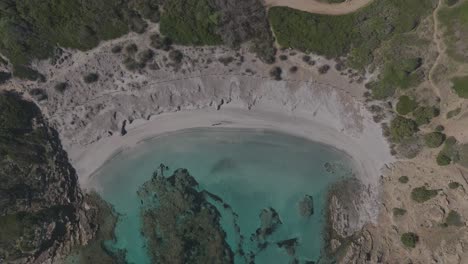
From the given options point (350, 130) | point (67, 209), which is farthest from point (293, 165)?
point (67, 209)

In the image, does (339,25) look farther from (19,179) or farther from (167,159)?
(19,179)

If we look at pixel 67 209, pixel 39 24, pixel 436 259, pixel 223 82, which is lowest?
pixel 436 259

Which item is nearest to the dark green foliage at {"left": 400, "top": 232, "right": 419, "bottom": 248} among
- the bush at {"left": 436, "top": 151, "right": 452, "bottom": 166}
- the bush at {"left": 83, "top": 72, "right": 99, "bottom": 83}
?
the bush at {"left": 436, "top": 151, "right": 452, "bottom": 166}

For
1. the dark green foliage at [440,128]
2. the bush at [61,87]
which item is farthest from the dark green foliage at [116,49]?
the dark green foliage at [440,128]

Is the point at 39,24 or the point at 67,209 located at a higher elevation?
the point at 39,24

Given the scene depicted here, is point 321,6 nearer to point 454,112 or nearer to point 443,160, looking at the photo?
point 454,112

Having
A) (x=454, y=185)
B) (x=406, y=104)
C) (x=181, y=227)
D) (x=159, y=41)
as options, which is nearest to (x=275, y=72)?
(x=159, y=41)
